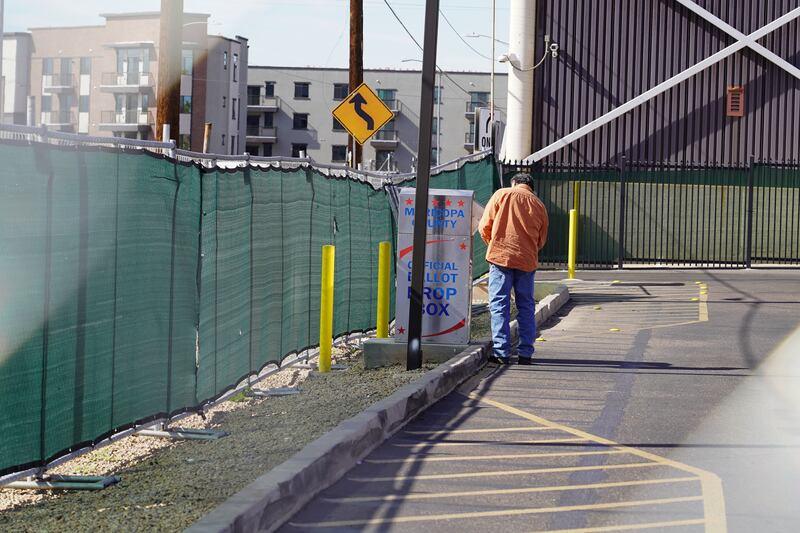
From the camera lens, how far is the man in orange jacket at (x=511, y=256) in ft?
41.2

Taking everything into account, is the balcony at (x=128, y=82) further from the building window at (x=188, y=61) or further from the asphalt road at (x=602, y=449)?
the asphalt road at (x=602, y=449)

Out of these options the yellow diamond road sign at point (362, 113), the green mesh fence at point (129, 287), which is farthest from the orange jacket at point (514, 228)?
the yellow diamond road sign at point (362, 113)

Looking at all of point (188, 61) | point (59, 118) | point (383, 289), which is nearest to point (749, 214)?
point (383, 289)

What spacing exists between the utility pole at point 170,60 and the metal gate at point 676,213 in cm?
843

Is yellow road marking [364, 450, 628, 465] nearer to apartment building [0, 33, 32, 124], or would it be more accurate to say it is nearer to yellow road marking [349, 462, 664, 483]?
yellow road marking [349, 462, 664, 483]

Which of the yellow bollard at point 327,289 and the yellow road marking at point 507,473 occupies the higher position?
the yellow bollard at point 327,289

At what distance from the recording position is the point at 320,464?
7094 mm

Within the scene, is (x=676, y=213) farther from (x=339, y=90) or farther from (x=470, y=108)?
(x=339, y=90)

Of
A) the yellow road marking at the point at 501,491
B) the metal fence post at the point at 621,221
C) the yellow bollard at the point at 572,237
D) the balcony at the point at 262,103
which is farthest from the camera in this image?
the balcony at the point at 262,103

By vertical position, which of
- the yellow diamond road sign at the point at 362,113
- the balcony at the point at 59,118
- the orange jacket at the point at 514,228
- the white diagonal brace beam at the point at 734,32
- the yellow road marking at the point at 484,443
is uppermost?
the balcony at the point at 59,118

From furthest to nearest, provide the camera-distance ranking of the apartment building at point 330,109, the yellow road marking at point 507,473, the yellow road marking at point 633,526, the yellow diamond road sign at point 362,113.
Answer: the apartment building at point 330,109 → the yellow diamond road sign at point 362,113 → the yellow road marking at point 507,473 → the yellow road marking at point 633,526

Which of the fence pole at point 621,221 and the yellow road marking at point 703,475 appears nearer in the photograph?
the yellow road marking at point 703,475

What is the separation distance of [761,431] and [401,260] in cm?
455

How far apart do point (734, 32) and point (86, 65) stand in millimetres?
77198
